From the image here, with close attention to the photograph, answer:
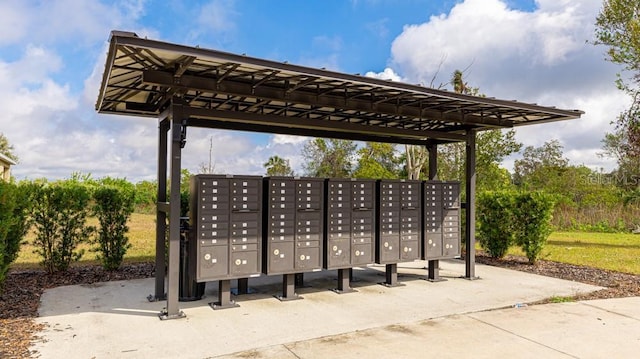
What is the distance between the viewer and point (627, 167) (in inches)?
856

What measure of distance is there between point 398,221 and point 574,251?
7021 mm

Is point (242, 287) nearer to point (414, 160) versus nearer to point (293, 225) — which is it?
point (293, 225)

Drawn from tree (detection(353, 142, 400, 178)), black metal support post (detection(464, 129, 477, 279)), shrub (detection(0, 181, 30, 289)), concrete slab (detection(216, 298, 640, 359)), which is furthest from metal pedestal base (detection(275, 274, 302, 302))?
tree (detection(353, 142, 400, 178))

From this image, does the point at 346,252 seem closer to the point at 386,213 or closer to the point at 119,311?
the point at 386,213

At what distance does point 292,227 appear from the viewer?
544cm

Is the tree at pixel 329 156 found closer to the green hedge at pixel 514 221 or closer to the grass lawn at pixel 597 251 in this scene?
the grass lawn at pixel 597 251

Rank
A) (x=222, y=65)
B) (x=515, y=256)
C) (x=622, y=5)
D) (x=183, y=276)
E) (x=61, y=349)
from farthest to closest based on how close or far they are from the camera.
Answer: (x=622, y=5) → (x=515, y=256) → (x=183, y=276) → (x=222, y=65) → (x=61, y=349)

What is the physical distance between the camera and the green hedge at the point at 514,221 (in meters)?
8.34

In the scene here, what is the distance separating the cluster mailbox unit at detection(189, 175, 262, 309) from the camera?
4.86 metres

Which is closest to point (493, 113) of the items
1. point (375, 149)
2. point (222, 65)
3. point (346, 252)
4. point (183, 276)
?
point (346, 252)

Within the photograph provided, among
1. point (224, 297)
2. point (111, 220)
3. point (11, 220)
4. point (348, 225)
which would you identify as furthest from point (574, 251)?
point (11, 220)

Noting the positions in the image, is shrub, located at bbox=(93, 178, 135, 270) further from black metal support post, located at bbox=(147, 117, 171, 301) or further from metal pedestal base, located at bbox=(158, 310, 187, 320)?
metal pedestal base, located at bbox=(158, 310, 187, 320)

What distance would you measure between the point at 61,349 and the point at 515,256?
29.1 feet

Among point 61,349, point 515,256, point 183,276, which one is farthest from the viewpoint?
point 515,256
